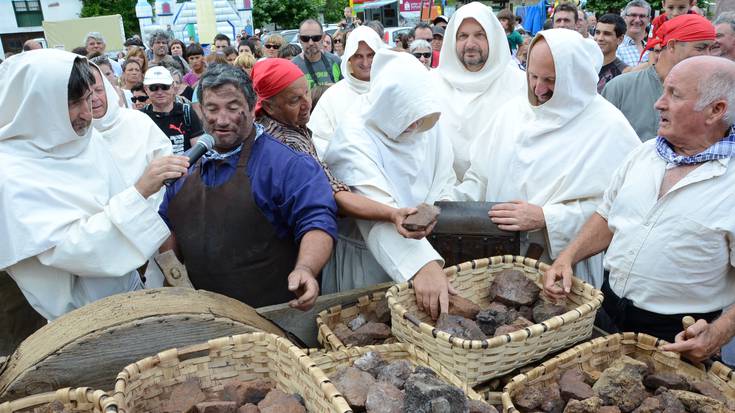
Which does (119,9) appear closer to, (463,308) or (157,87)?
(157,87)

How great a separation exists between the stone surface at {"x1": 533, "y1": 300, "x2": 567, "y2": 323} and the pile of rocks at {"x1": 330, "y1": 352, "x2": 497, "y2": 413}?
21.8 inches

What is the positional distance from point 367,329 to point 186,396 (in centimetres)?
73

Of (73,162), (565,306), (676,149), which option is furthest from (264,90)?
(676,149)

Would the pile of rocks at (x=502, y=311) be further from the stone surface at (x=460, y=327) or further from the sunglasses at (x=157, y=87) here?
the sunglasses at (x=157, y=87)

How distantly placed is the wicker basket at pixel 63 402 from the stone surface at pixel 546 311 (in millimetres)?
1409

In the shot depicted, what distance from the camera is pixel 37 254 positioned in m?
1.97

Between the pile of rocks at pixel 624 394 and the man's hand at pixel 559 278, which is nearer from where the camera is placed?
the pile of rocks at pixel 624 394

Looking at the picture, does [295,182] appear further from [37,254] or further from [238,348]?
[37,254]

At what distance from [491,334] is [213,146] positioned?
1.27 metres

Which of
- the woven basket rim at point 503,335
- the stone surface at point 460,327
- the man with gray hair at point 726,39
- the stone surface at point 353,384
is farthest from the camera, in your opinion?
the man with gray hair at point 726,39

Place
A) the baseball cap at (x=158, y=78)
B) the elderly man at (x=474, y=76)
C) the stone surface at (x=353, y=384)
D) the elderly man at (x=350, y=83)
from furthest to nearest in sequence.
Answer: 1. the baseball cap at (x=158, y=78)
2. the elderly man at (x=350, y=83)
3. the elderly man at (x=474, y=76)
4. the stone surface at (x=353, y=384)

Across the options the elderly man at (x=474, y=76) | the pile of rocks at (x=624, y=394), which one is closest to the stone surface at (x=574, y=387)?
the pile of rocks at (x=624, y=394)

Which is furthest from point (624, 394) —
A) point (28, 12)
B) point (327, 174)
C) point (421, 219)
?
point (28, 12)

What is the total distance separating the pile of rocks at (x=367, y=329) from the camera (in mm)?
2100
